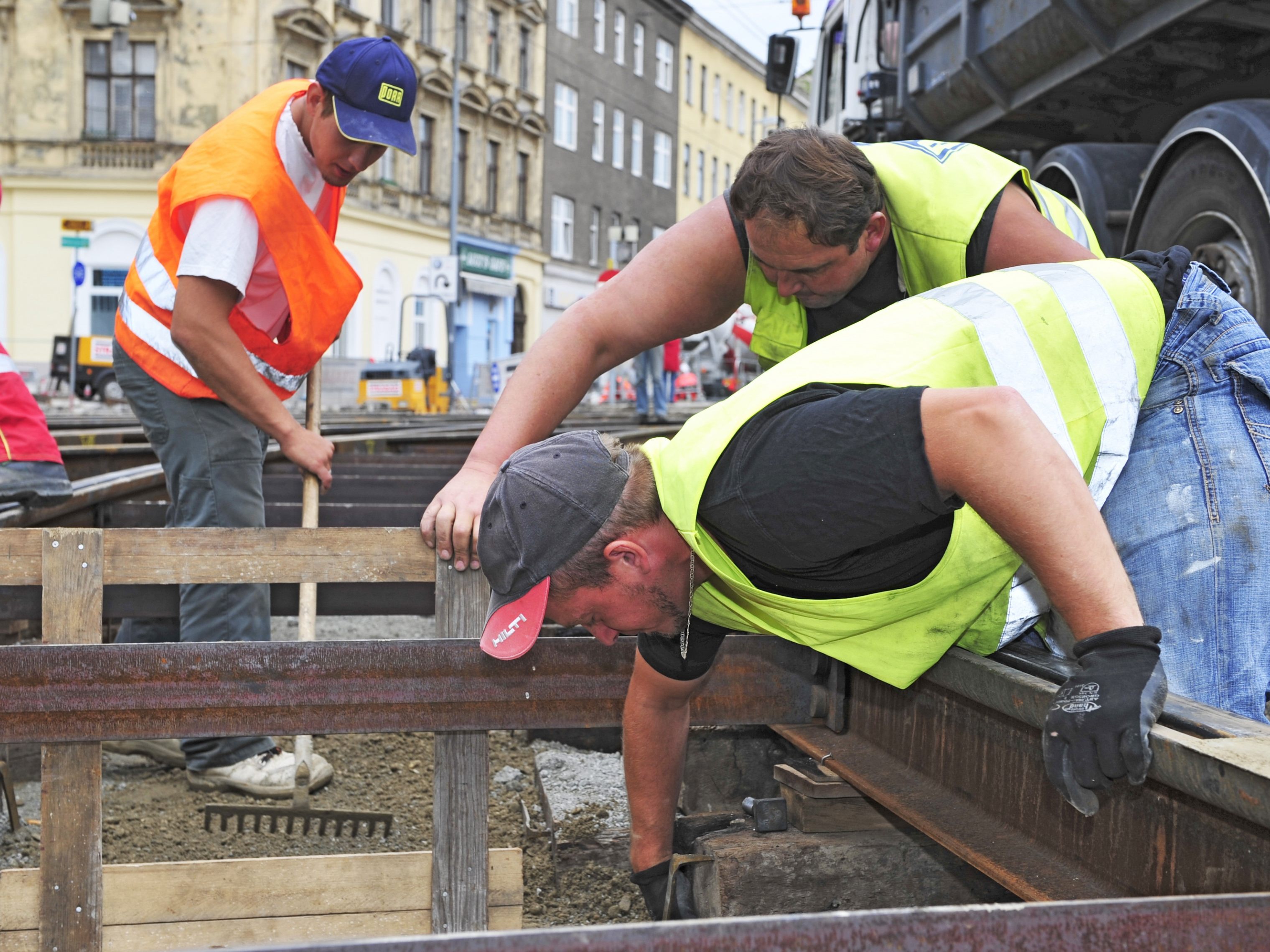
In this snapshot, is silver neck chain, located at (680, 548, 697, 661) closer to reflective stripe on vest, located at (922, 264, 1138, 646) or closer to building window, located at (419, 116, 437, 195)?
reflective stripe on vest, located at (922, 264, 1138, 646)

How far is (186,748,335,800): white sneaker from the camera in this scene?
151 inches

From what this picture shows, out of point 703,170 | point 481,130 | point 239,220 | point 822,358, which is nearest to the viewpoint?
point 822,358

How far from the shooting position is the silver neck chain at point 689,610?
7.24 feet

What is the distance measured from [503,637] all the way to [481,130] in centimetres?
3718

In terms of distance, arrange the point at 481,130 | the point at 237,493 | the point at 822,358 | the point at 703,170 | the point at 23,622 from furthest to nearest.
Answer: the point at 703,170 < the point at 481,130 < the point at 23,622 < the point at 237,493 < the point at 822,358

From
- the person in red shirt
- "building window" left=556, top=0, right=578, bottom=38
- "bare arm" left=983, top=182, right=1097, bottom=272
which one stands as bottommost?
"bare arm" left=983, top=182, right=1097, bottom=272

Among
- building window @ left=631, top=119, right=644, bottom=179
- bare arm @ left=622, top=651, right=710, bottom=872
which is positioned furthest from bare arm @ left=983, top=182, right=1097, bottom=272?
building window @ left=631, top=119, right=644, bottom=179

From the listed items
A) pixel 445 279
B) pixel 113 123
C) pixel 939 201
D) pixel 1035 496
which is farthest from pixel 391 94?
pixel 113 123

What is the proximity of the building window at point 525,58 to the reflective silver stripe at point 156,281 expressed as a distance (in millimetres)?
38032

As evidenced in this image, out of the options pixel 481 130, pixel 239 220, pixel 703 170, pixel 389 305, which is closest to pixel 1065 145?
pixel 239 220

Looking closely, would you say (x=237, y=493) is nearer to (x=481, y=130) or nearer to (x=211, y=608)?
(x=211, y=608)

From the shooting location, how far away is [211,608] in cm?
364

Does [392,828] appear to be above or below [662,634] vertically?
below

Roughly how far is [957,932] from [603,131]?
46.1 m
